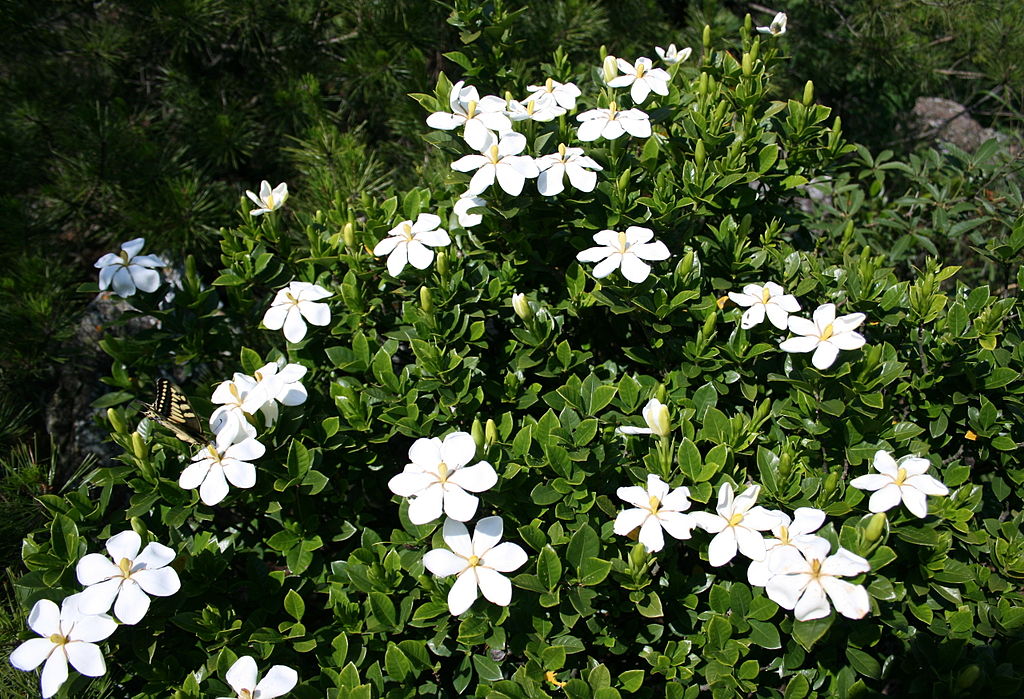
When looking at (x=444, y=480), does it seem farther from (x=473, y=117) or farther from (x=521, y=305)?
(x=473, y=117)

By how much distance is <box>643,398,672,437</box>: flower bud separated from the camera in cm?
132

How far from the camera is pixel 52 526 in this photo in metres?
1.35

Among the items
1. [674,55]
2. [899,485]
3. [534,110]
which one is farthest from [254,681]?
[674,55]

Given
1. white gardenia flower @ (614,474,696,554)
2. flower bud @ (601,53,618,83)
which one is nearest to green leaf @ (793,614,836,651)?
white gardenia flower @ (614,474,696,554)

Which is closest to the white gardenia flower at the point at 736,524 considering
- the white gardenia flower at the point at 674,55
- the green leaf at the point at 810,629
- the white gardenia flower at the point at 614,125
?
the green leaf at the point at 810,629

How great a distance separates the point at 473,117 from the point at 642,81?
0.42 m

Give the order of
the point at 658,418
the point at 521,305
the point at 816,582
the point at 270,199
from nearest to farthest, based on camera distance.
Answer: the point at 816,582 → the point at 658,418 → the point at 521,305 → the point at 270,199

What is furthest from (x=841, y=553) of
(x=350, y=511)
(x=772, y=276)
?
(x=350, y=511)

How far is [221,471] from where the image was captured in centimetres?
137

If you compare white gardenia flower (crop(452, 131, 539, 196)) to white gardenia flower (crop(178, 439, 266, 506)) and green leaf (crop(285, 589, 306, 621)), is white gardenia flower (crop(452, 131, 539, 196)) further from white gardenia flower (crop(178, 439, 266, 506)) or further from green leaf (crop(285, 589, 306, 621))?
green leaf (crop(285, 589, 306, 621))

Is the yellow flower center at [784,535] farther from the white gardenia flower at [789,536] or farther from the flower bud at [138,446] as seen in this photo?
the flower bud at [138,446]

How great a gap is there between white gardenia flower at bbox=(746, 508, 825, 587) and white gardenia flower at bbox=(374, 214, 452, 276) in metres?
0.88

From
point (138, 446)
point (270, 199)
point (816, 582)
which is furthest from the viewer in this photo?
point (270, 199)

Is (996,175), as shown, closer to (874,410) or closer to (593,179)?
(874,410)
